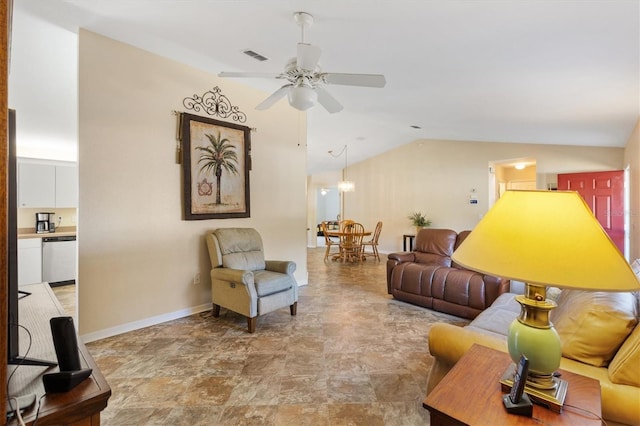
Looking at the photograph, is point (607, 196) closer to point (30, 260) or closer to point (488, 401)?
point (488, 401)

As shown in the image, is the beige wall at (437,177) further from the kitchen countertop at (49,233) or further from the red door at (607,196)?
the kitchen countertop at (49,233)

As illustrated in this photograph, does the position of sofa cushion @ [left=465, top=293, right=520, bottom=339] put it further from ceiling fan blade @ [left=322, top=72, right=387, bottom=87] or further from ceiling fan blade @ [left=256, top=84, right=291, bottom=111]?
ceiling fan blade @ [left=256, top=84, right=291, bottom=111]

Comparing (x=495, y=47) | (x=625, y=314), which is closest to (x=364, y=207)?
(x=495, y=47)

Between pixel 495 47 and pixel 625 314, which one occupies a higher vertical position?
pixel 495 47

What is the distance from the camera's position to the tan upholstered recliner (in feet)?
9.92

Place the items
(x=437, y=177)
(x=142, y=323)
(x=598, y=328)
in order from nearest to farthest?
(x=598, y=328), (x=142, y=323), (x=437, y=177)

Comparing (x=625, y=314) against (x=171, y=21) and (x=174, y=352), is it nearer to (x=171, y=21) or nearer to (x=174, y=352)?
(x=174, y=352)

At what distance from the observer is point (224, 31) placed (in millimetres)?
2648

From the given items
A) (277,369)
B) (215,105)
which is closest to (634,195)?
(277,369)

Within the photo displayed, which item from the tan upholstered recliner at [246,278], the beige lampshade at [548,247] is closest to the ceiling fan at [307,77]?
the beige lampshade at [548,247]

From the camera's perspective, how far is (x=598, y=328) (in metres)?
1.27

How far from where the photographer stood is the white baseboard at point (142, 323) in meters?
2.79

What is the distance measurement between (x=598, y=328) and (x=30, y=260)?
6189 millimetres

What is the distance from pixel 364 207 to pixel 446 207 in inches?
92.1
